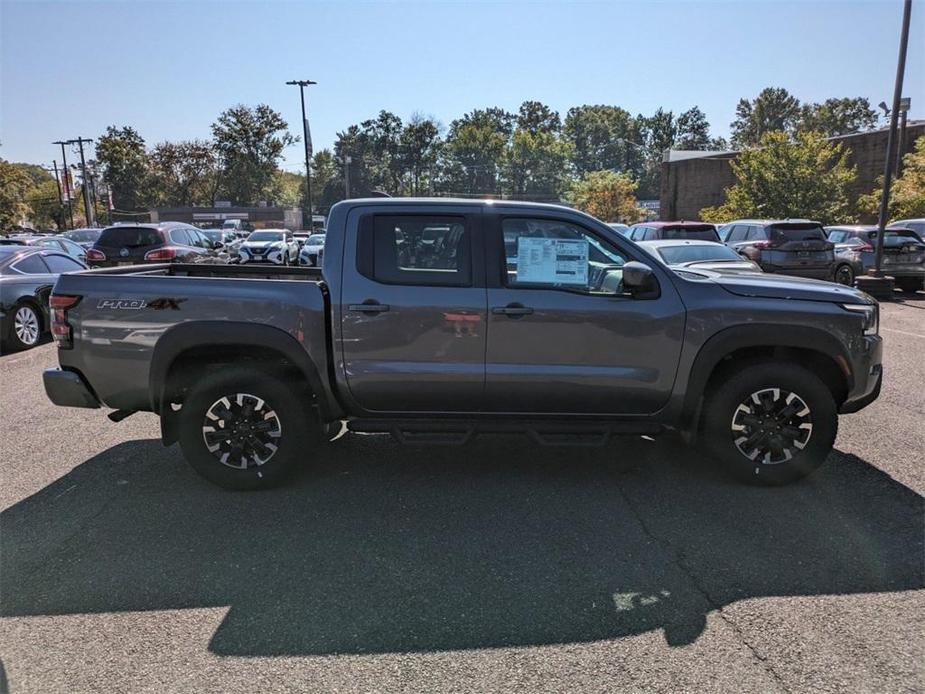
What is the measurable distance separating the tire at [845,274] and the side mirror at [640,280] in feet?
44.3

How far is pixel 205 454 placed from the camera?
4.42 m

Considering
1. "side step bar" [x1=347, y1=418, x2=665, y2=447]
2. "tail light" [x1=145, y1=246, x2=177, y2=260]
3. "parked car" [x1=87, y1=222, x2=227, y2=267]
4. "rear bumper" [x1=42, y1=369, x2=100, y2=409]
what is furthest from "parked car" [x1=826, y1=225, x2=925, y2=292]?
"rear bumper" [x1=42, y1=369, x2=100, y2=409]

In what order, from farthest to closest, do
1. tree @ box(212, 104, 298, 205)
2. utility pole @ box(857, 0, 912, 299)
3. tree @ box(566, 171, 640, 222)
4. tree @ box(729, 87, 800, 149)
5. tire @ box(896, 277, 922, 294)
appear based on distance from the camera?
1. tree @ box(729, 87, 800, 149)
2. tree @ box(212, 104, 298, 205)
3. tree @ box(566, 171, 640, 222)
4. tire @ box(896, 277, 922, 294)
5. utility pole @ box(857, 0, 912, 299)

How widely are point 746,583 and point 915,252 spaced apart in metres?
15.8

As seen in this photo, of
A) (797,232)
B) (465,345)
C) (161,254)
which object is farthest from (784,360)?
(161,254)

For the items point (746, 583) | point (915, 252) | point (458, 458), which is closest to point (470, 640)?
point (746, 583)

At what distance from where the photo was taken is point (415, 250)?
4418mm

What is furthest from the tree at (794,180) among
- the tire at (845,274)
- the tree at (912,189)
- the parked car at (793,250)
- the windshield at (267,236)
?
the windshield at (267,236)

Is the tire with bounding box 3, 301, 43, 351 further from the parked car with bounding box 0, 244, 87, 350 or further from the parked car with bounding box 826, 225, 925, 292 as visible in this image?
the parked car with bounding box 826, 225, 925, 292

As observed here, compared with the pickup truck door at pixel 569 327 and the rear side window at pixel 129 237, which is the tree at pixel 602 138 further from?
the pickup truck door at pixel 569 327

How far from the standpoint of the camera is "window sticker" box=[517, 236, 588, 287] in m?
4.36

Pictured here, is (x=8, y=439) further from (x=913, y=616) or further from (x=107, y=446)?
(x=913, y=616)

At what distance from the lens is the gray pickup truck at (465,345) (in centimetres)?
429

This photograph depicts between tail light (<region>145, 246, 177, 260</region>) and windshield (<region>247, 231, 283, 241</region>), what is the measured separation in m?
11.4
